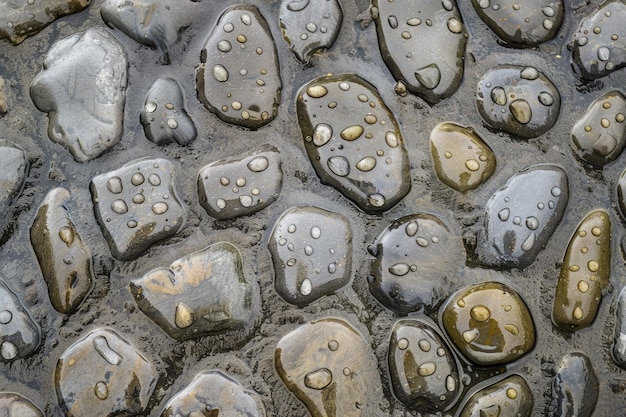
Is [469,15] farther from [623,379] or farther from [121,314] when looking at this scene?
[121,314]

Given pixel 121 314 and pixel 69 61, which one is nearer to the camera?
pixel 121 314

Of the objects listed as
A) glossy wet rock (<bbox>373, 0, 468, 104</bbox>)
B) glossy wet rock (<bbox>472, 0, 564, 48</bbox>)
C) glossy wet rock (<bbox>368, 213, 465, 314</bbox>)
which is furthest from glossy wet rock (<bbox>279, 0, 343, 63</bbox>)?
glossy wet rock (<bbox>368, 213, 465, 314</bbox>)

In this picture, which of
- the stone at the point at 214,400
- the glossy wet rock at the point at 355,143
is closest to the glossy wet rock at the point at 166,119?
the glossy wet rock at the point at 355,143

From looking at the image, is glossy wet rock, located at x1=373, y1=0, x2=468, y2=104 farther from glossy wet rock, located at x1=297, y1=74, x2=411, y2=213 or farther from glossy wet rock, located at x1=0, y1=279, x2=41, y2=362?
glossy wet rock, located at x1=0, y1=279, x2=41, y2=362

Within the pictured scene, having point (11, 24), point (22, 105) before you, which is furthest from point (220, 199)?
point (11, 24)

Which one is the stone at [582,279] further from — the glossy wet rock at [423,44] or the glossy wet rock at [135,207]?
the glossy wet rock at [135,207]

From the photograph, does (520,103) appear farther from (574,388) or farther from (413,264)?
(574,388)

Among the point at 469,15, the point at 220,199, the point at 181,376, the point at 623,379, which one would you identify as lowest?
the point at 181,376
